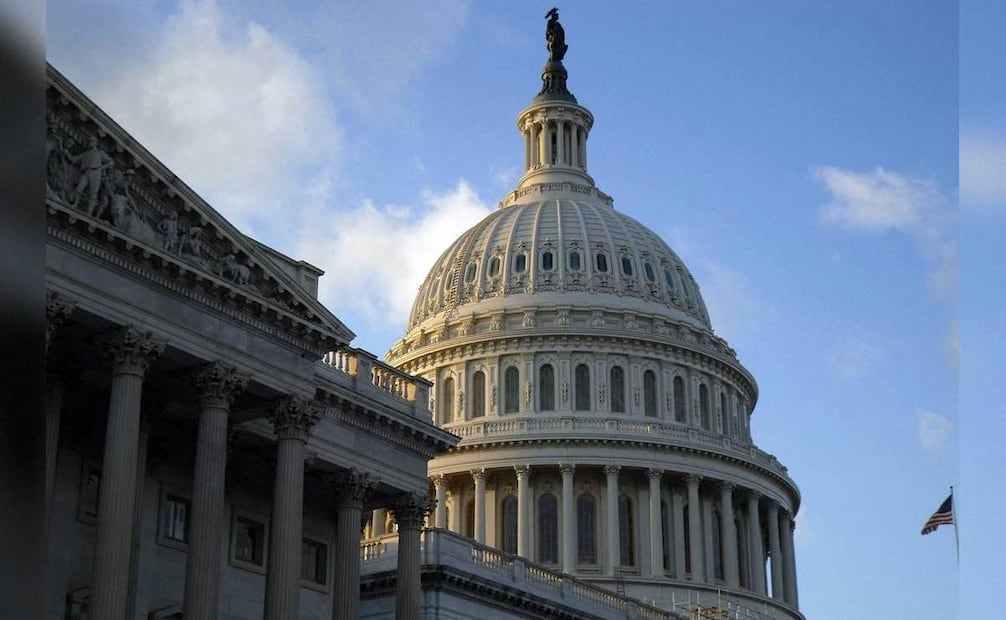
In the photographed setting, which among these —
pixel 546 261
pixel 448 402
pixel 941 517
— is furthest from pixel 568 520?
pixel 941 517

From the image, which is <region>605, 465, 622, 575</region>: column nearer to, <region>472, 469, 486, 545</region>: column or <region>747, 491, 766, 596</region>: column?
<region>472, 469, 486, 545</region>: column

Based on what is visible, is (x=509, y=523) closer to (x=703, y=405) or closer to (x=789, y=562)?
(x=703, y=405)

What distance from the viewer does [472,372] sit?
97938 millimetres

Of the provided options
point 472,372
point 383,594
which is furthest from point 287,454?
point 472,372

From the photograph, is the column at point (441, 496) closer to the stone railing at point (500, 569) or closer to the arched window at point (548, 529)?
the arched window at point (548, 529)

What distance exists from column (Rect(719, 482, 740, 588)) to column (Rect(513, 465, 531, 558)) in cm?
1423

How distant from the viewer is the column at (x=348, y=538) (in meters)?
38.7

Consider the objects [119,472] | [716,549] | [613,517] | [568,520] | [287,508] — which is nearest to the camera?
[119,472]

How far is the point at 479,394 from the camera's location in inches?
3839

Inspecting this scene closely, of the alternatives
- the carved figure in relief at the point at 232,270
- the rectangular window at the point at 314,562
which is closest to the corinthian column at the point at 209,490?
the carved figure in relief at the point at 232,270

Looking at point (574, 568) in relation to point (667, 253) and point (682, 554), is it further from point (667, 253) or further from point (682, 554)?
point (667, 253)

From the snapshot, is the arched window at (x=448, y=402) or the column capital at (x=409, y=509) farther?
the arched window at (x=448, y=402)

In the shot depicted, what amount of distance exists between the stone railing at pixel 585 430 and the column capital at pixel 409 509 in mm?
48416

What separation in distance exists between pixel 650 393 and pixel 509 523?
14.2m
